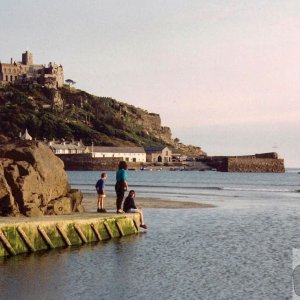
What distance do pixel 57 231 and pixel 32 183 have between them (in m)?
3.76

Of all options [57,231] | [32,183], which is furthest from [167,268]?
[32,183]

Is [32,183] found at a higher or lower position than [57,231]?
higher

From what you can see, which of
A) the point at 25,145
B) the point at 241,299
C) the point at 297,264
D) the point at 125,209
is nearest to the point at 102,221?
the point at 125,209

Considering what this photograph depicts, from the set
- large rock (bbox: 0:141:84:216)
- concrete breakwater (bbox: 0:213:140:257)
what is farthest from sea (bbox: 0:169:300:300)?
large rock (bbox: 0:141:84:216)

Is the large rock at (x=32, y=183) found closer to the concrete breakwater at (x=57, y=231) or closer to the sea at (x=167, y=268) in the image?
the concrete breakwater at (x=57, y=231)

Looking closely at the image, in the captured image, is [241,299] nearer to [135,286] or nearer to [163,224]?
[135,286]

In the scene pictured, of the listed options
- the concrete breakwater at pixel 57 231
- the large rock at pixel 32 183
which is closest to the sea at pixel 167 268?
the concrete breakwater at pixel 57 231

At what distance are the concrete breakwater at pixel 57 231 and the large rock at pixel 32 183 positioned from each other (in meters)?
1.72

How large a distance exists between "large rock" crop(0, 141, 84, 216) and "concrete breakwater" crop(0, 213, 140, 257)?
1.72 metres

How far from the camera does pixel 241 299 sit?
58.0ft

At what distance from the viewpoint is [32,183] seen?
Result: 2859cm

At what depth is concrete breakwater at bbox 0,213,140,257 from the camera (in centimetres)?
2352

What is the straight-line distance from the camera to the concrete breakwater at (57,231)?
23.5 metres

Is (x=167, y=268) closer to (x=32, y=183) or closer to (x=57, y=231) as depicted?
(x=57, y=231)
